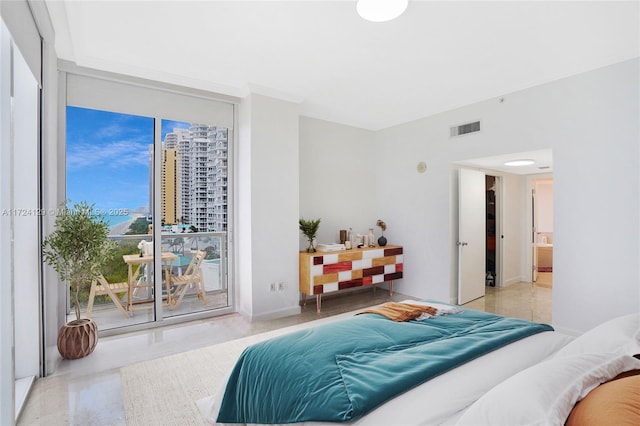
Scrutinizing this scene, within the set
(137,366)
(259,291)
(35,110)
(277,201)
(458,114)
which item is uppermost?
(458,114)

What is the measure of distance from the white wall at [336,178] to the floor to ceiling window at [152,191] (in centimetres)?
118

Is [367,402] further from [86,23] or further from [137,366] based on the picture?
[86,23]

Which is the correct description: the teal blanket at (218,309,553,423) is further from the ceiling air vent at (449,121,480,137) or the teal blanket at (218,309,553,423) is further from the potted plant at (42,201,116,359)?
the ceiling air vent at (449,121,480,137)

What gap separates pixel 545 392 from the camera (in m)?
0.99

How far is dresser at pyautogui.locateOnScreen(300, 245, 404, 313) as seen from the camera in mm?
4145

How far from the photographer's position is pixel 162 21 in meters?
2.51

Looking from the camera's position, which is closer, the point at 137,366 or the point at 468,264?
the point at 137,366

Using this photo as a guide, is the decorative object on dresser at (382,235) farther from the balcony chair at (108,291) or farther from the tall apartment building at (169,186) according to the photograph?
the balcony chair at (108,291)

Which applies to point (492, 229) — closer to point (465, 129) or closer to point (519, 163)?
point (519, 163)

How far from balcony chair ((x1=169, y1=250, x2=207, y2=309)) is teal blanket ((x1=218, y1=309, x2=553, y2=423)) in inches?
A: 97.1

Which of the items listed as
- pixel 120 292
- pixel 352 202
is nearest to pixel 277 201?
pixel 352 202

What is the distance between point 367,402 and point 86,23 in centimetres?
332

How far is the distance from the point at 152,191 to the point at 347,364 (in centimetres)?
316

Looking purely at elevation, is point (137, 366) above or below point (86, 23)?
below
